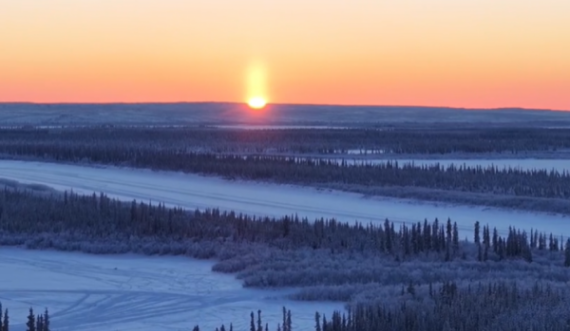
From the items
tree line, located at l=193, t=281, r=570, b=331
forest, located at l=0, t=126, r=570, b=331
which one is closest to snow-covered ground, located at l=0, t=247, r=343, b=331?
forest, located at l=0, t=126, r=570, b=331

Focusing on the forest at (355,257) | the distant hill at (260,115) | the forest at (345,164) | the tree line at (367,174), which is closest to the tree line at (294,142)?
the forest at (345,164)

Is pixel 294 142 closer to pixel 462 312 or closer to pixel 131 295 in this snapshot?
pixel 131 295

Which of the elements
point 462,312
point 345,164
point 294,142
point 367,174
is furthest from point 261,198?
point 294,142

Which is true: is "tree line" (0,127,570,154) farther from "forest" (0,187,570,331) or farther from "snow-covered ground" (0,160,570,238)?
"forest" (0,187,570,331)

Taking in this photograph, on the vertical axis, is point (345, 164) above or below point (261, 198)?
above

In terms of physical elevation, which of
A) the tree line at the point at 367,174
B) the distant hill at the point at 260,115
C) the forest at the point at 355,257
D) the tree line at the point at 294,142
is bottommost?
the forest at the point at 355,257

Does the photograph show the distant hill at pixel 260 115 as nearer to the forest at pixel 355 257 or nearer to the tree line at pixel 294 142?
the tree line at pixel 294 142
